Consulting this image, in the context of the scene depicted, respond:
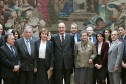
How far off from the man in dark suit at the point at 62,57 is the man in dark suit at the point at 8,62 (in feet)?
3.85

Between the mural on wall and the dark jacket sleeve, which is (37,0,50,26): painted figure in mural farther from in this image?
the dark jacket sleeve

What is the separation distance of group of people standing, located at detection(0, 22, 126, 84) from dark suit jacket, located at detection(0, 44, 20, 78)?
0.03 metres

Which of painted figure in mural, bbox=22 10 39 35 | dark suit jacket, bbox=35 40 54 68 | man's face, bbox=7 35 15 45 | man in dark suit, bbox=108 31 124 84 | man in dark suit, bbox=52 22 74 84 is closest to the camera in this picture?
man's face, bbox=7 35 15 45

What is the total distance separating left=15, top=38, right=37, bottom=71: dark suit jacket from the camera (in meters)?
8.12

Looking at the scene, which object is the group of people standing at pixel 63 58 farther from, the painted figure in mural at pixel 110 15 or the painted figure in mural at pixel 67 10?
the painted figure in mural at pixel 67 10

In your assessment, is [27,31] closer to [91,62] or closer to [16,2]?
[91,62]

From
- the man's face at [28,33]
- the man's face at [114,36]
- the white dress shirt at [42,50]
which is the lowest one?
the white dress shirt at [42,50]

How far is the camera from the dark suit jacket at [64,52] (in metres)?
8.50

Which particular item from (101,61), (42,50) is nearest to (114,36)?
(101,61)

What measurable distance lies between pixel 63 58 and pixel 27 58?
39.8 inches

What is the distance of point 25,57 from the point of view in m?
8.12

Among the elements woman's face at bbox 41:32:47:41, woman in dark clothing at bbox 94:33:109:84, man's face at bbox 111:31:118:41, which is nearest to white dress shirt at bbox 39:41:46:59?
woman's face at bbox 41:32:47:41

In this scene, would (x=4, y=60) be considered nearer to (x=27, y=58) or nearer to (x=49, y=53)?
(x=27, y=58)

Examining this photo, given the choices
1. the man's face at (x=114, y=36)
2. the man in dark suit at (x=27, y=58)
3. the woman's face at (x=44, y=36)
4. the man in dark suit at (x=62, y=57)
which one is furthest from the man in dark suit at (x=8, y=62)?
the man's face at (x=114, y=36)
